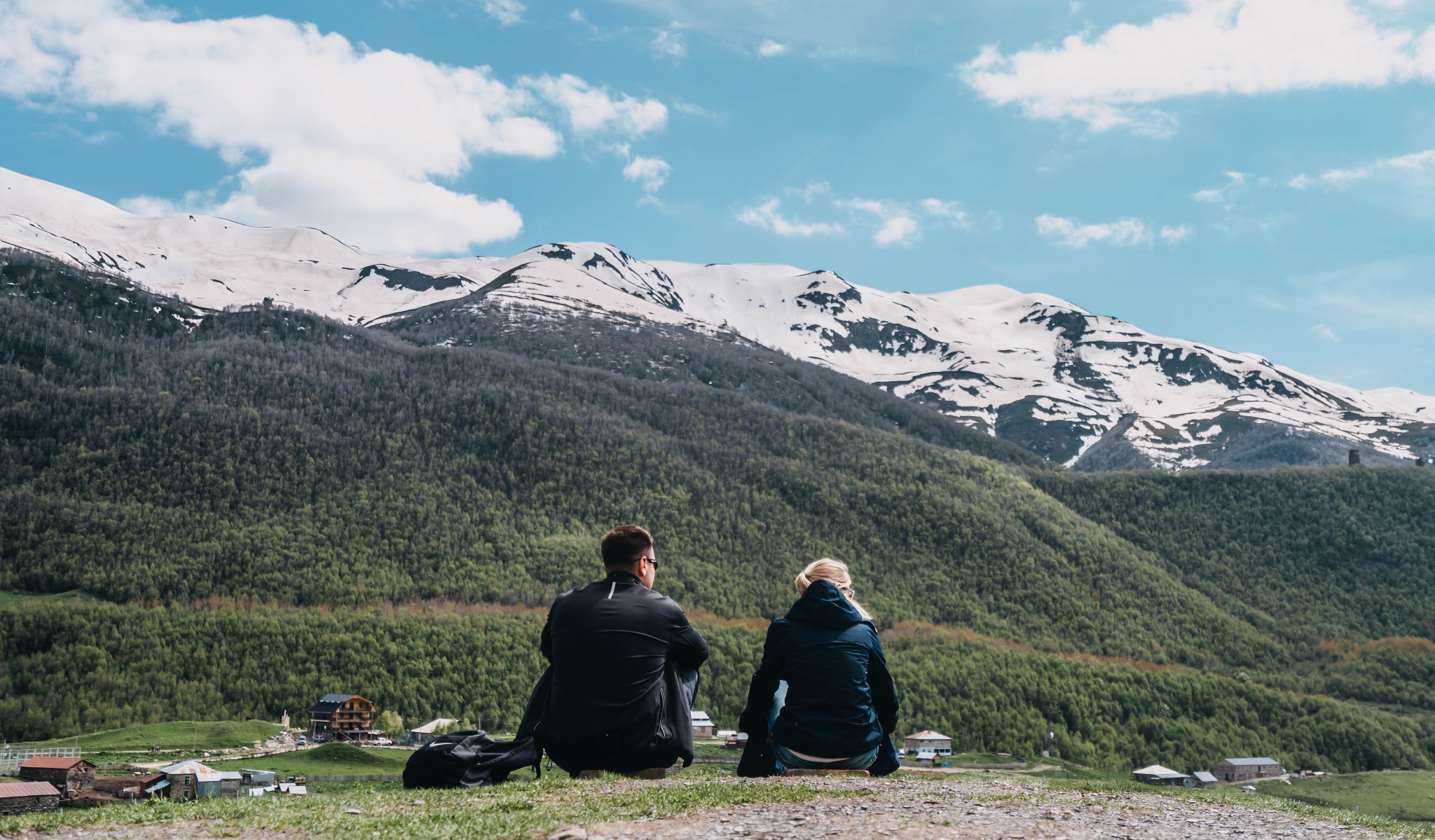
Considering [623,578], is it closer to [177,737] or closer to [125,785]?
[125,785]

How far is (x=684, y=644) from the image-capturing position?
1225 centimetres

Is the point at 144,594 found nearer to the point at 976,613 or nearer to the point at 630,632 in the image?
the point at 976,613

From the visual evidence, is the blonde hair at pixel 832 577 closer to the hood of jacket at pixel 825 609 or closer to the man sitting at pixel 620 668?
the hood of jacket at pixel 825 609

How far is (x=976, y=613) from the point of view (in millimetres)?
127688

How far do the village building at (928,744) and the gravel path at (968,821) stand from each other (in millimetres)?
74114

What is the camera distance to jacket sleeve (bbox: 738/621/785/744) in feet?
42.4

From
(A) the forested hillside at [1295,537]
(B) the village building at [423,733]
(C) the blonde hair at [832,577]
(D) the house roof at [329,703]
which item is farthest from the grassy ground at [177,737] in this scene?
(A) the forested hillside at [1295,537]

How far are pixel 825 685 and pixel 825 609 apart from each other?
961 mm

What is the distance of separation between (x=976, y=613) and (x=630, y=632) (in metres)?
122

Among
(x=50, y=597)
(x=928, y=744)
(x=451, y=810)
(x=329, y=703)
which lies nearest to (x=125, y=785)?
(x=329, y=703)

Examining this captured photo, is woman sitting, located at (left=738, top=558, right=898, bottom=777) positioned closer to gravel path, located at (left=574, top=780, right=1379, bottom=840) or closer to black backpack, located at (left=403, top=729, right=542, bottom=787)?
gravel path, located at (left=574, top=780, right=1379, bottom=840)

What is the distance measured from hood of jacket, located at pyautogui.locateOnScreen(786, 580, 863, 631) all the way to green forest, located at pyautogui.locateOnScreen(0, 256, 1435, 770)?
77.6 meters

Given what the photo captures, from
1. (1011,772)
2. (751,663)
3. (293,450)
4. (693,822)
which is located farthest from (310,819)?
(293,450)

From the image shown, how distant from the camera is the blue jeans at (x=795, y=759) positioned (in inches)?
522
